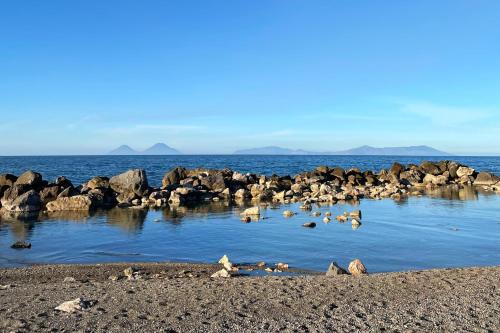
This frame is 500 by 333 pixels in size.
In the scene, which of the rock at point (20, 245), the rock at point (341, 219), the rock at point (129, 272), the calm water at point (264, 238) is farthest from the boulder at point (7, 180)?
the rock at point (129, 272)

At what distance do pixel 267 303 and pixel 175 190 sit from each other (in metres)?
26.7

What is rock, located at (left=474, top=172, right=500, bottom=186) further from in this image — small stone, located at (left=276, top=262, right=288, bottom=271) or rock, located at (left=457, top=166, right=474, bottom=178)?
small stone, located at (left=276, top=262, right=288, bottom=271)

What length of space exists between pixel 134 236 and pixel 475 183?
43.7 m

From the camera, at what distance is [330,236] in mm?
19922

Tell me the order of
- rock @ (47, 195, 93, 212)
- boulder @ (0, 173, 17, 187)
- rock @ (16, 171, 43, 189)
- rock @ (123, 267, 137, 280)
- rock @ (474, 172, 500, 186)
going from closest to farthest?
rock @ (123, 267, 137, 280) → rock @ (47, 195, 93, 212) → rock @ (16, 171, 43, 189) → boulder @ (0, 173, 17, 187) → rock @ (474, 172, 500, 186)

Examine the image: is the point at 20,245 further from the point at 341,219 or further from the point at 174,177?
the point at 174,177

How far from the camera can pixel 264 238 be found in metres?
19.7

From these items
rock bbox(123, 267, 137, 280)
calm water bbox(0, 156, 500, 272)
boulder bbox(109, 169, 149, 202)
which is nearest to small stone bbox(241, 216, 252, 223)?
calm water bbox(0, 156, 500, 272)

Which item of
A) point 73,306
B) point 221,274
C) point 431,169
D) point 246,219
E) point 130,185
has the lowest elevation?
point 246,219

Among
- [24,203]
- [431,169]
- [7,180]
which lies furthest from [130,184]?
[431,169]

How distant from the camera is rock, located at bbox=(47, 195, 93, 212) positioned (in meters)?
30.2

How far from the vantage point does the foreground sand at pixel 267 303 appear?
862 centimetres

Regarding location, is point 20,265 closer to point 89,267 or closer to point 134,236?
point 89,267

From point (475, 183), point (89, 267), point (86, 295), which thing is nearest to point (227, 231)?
point (89, 267)
